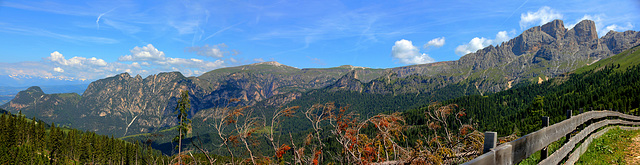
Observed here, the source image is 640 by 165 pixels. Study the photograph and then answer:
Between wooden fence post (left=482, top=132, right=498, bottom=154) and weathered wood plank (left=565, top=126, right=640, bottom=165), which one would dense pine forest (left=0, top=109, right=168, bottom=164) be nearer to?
weathered wood plank (left=565, top=126, right=640, bottom=165)

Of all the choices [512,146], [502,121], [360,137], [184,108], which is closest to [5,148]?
[184,108]

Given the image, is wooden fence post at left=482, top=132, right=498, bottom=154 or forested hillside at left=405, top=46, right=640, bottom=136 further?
forested hillside at left=405, top=46, right=640, bottom=136

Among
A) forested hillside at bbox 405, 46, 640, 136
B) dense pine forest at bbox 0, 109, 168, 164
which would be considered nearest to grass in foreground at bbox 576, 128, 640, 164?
forested hillside at bbox 405, 46, 640, 136

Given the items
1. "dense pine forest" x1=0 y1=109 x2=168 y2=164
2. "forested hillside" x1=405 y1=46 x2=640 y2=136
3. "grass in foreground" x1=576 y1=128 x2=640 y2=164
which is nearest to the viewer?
"grass in foreground" x1=576 y1=128 x2=640 y2=164

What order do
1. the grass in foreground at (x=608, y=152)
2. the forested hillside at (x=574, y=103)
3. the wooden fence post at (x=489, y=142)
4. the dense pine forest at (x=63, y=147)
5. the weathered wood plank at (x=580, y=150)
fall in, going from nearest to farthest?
the wooden fence post at (x=489, y=142), the weathered wood plank at (x=580, y=150), the grass in foreground at (x=608, y=152), the forested hillside at (x=574, y=103), the dense pine forest at (x=63, y=147)

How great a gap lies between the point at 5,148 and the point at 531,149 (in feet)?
416

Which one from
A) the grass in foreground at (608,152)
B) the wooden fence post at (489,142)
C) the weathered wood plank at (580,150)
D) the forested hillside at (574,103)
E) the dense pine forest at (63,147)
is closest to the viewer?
the wooden fence post at (489,142)

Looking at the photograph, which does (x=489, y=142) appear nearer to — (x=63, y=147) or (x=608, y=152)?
(x=608, y=152)

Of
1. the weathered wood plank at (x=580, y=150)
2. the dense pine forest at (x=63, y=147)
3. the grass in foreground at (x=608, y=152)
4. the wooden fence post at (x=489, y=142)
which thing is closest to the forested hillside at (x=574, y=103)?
the grass in foreground at (x=608, y=152)

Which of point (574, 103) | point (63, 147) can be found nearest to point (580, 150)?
point (574, 103)

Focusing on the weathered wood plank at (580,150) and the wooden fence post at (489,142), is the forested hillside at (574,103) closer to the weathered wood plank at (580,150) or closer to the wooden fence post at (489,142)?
the weathered wood plank at (580,150)

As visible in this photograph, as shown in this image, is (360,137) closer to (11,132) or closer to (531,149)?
(531,149)

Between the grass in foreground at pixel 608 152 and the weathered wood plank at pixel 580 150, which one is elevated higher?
the weathered wood plank at pixel 580 150

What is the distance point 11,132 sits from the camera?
91.1 meters
